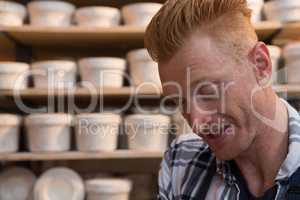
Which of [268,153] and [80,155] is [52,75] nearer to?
[80,155]

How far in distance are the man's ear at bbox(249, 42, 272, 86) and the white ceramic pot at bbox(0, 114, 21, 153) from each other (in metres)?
0.85

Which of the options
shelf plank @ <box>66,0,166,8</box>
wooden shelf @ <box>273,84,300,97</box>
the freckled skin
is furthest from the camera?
shelf plank @ <box>66,0,166,8</box>

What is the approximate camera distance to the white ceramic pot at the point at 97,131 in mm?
1147

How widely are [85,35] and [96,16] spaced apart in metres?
0.07

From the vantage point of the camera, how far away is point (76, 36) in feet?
4.03

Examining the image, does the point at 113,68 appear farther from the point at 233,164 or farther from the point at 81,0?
the point at 233,164

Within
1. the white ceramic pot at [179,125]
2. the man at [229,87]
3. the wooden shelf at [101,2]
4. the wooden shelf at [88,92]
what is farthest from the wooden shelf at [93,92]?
the man at [229,87]

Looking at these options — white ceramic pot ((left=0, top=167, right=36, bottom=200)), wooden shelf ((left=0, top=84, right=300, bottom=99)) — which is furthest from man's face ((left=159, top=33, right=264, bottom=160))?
white ceramic pot ((left=0, top=167, right=36, bottom=200))

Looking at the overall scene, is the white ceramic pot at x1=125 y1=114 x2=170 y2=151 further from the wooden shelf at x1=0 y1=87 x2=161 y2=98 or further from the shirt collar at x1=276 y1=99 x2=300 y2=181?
the shirt collar at x1=276 y1=99 x2=300 y2=181

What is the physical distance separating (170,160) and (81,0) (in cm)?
82

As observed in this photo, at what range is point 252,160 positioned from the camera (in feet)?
1.92

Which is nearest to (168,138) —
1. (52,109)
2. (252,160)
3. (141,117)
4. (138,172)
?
(141,117)

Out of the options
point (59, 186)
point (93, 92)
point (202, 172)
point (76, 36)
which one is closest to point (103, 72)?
point (93, 92)

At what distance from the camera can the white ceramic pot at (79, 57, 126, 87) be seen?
3.80ft
